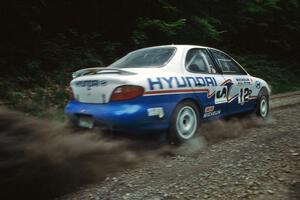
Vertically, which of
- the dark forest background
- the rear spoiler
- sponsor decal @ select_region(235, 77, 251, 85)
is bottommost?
sponsor decal @ select_region(235, 77, 251, 85)

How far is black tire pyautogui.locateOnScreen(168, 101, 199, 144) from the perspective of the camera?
5.36 metres

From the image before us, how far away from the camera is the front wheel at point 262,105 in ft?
25.8

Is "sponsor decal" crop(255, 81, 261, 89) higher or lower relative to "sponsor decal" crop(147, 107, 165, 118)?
higher

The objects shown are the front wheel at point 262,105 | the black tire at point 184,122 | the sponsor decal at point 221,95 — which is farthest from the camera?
the front wheel at point 262,105

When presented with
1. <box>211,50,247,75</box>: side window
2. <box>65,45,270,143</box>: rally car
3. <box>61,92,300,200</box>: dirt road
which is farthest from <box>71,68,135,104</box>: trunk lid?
<box>211,50,247,75</box>: side window

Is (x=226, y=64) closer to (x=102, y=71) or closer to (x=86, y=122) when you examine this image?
(x=102, y=71)

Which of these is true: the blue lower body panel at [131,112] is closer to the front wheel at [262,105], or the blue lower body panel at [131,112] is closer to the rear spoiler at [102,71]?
the rear spoiler at [102,71]

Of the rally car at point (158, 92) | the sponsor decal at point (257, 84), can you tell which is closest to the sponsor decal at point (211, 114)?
the rally car at point (158, 92)

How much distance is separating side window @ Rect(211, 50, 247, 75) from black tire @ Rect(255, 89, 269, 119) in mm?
891

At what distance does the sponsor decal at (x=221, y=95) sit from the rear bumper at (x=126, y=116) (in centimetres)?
141

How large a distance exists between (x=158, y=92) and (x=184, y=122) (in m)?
0.76

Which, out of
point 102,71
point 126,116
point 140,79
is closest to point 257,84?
point 140,79

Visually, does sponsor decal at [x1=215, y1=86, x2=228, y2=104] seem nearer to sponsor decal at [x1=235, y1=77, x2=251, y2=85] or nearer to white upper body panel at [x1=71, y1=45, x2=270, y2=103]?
white upper body panel at [x1=71, y1=45, x2=270, y2=103]

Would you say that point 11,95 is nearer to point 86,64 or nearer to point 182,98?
point 86,64
